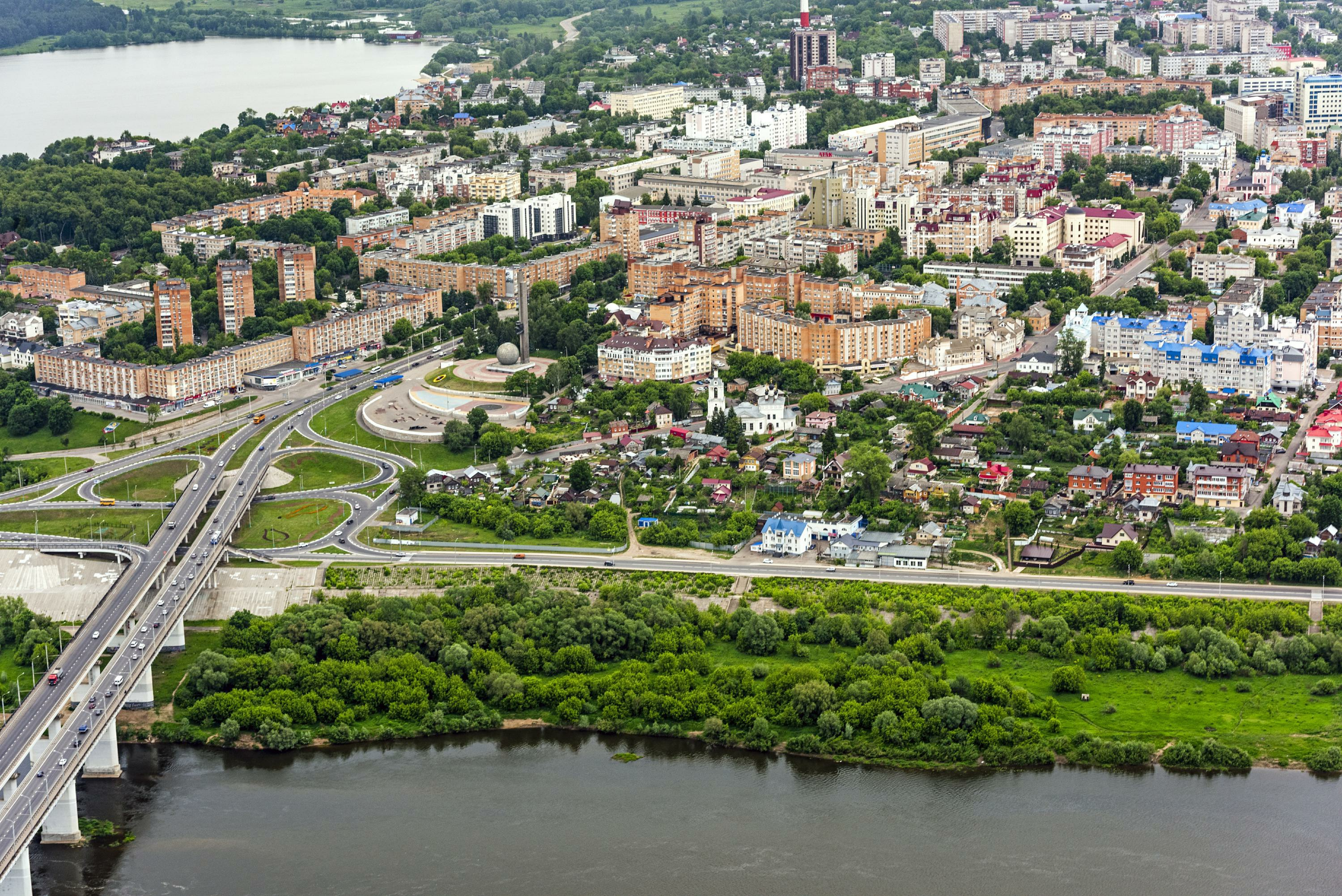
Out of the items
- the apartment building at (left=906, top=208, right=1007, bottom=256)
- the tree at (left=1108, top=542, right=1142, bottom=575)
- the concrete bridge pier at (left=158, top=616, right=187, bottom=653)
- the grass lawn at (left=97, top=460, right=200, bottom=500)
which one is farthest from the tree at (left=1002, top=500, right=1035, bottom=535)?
the apartment building at (left=906, top=208, right=1007, bottom=256)

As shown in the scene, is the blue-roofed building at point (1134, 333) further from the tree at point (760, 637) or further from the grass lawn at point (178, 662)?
the grass lawn at point (178, 662)

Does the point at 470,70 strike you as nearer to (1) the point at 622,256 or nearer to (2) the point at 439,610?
(1) the point at 622,256

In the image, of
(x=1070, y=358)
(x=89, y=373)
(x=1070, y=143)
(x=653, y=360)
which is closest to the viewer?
(x=1070, y=358)

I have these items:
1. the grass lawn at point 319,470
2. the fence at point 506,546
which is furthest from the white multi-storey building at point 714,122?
the fence at point 506,546

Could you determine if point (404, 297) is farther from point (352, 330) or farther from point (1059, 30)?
point (1059, 30)

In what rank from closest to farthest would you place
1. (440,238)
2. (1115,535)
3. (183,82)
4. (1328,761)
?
(1328,761) → (1115,535) → (440,238) → (183,82)

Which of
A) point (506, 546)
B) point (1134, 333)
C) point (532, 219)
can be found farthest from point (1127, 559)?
point (532, 219)
